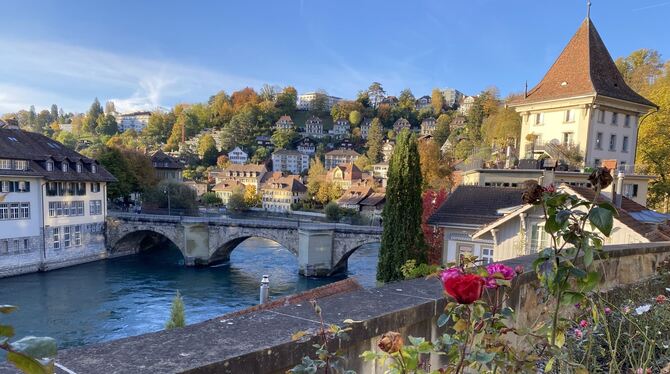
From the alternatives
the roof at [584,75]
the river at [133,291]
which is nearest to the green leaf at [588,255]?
the river at [133,291]

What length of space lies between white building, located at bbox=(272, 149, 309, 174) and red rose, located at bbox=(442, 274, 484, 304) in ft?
264

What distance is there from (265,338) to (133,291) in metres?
23.4

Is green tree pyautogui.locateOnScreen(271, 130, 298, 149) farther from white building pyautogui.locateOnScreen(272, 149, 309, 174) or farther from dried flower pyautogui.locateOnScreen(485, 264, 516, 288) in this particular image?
dried flower pyautogui.locateOnScreen(485, 264, 516, 288)

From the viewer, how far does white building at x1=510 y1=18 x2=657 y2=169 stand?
18.9 meters

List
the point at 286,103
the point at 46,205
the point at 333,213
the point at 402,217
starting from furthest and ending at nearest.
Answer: the point at 286,103, the point at 333,213, the point at 46,205, the point at 402,217

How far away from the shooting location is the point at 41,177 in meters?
25.6

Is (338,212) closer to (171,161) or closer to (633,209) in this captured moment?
(171,161)

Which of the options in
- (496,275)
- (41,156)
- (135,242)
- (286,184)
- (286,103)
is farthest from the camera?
(286,103)

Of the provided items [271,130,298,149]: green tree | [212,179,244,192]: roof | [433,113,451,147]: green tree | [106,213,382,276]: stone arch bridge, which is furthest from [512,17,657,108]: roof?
[271,130,298,149]: green tree

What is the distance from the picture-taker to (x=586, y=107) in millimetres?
18672

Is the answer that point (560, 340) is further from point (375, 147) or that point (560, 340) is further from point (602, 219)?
point (375, 147)

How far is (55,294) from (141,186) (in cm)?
2437

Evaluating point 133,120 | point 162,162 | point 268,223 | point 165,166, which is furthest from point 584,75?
point 133,120

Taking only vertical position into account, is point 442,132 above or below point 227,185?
above
